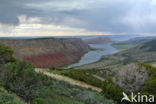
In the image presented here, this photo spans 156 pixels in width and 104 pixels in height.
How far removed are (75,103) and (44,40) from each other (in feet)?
335

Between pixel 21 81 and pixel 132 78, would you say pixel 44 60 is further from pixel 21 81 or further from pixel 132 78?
pixel 21 81

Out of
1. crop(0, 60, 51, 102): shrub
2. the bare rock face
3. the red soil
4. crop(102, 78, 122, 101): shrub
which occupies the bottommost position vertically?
the red soil

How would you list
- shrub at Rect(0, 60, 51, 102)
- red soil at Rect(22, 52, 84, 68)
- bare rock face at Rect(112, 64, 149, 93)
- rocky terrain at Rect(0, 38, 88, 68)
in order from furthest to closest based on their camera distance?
rocky terrain at Rect(0, 38, 88, 68), red soil at Rect(22, 52, 84, 68), bare rock face at Rect(112, 64, 149, 93), shrub at Rect(0, 60, 51, 102)

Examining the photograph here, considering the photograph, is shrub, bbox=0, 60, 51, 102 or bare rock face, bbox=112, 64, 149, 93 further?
bare rock face, bbox=112, 64, 149, 93

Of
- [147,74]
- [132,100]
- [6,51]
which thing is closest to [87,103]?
[132,100]

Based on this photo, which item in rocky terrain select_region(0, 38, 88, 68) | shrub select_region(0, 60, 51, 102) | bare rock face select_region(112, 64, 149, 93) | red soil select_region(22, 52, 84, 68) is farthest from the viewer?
rocky terrain select_region(0, 38, 88, 68)

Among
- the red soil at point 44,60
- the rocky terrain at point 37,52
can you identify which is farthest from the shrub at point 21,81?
the red soil at point 44,60

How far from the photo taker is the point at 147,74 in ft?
36.3

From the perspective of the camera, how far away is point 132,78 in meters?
11.0

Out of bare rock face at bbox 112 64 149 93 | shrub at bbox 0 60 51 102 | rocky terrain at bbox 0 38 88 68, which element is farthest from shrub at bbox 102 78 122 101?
rocky terrain at bbox 0 38 88 68

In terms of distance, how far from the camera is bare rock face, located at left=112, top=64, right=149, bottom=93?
10.7 meters

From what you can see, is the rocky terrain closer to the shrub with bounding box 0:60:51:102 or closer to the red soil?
the red soil

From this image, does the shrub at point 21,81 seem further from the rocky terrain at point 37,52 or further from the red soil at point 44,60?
the red soil at point 44,60

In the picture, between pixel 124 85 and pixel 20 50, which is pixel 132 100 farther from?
pixel 20 50
